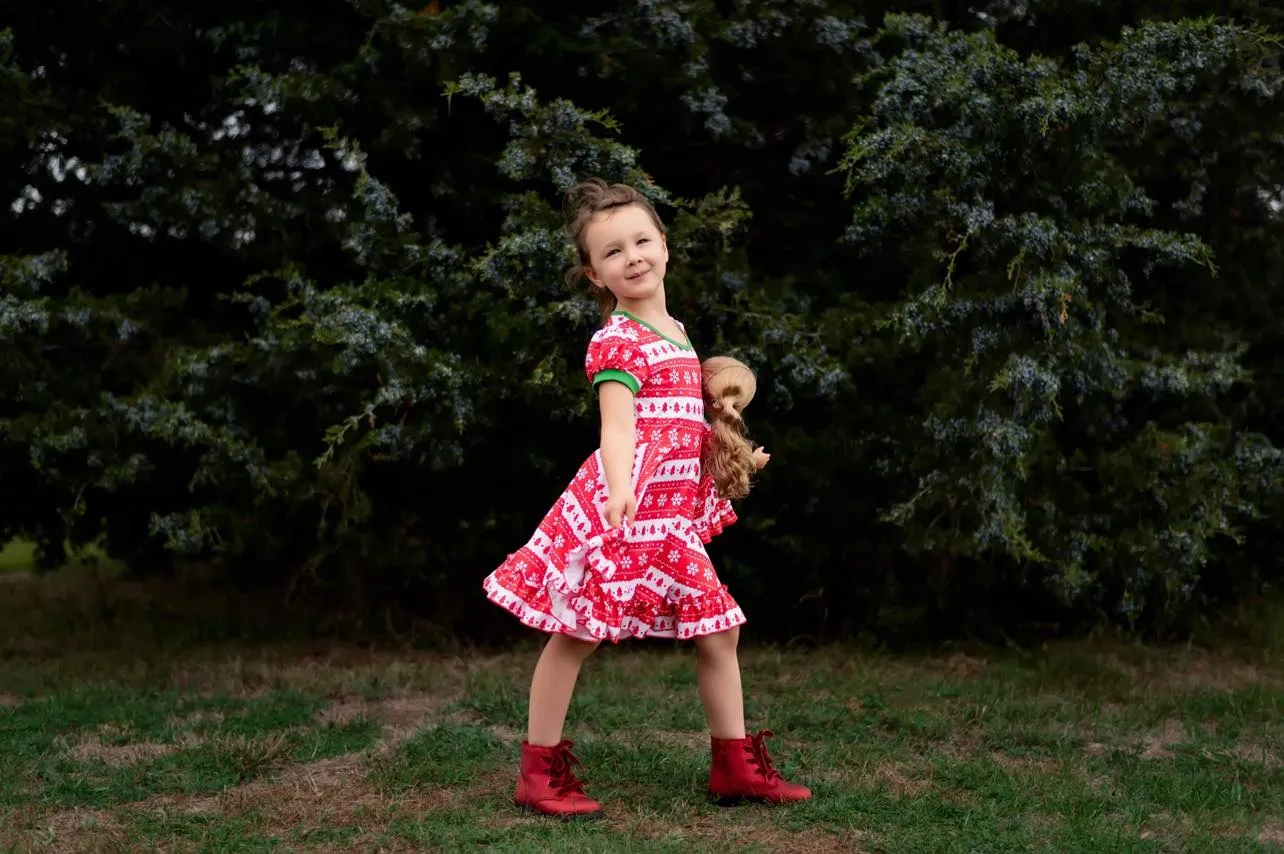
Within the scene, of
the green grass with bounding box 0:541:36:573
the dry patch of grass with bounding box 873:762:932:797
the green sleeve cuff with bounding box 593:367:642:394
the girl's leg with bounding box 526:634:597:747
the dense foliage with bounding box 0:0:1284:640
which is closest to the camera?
the green sleeve cuff with bounding box 593:367:642:394

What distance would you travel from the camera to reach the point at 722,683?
3750mm

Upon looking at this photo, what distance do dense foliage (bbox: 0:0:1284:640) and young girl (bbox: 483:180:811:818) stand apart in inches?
53.6

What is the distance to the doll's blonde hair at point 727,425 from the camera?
3777 millimetres

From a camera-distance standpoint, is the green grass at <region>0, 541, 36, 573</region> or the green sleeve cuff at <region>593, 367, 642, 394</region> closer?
the green sleeve cuff at <region>593, 367, 642, 394</region>

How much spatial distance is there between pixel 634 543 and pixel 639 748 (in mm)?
1006

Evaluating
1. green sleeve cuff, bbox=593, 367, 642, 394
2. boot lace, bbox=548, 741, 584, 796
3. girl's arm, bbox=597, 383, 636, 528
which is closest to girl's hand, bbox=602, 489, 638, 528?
girl's arm, bbox=597, 383, 636, 528

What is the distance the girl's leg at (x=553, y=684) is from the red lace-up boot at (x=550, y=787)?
0.11ft

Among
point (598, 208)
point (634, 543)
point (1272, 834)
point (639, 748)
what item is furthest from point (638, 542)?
point (1272, 834)

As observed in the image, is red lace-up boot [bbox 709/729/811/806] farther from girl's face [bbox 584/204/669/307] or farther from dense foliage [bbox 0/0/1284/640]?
dense foliage [bbox 0/0/1284/640]

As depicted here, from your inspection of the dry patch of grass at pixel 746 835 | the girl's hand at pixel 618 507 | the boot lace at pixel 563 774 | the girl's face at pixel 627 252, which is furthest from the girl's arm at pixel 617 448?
the dry patch of grass at pixel 746 835

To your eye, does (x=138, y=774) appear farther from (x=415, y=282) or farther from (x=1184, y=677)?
(x=1184, y=677)

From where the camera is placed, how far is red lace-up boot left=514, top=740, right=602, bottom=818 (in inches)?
145

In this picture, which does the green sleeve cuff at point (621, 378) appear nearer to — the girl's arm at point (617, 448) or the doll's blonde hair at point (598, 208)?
the girl's arm at point (617, 448)

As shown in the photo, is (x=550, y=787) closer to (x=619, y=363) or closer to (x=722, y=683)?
(x=722, y=683)
